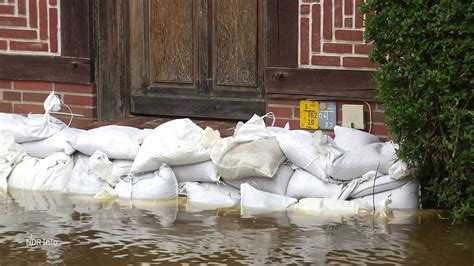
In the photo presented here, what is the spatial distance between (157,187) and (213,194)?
0.39 metres

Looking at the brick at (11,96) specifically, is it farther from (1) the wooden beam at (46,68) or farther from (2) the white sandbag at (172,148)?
(2) the white sandbag at (172,148)

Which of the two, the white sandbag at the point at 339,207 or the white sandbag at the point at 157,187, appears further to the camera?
Answer: the white sandbag at the point at 157,187

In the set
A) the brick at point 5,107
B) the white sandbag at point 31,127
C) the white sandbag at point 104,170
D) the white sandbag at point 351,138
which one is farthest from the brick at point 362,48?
the brick at point 5,107

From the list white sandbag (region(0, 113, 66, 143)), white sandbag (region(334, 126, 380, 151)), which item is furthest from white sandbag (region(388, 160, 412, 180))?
white sandbag (region(0, 113, 66, 143))

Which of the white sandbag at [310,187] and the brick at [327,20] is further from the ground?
the brick at [327,20]

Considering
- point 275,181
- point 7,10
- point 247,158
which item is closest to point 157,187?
point 247,158

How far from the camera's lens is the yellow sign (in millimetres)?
9008

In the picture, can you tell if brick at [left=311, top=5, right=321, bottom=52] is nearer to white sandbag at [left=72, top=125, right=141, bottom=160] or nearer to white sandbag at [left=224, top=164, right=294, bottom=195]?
white sandbag at [left=224, top=164, right=294, bottom=195]

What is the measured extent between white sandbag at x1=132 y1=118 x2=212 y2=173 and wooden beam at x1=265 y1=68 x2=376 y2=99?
2.95ft

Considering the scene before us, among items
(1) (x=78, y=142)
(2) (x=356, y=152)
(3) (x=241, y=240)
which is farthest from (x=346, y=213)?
(1) (x=78, y=142)

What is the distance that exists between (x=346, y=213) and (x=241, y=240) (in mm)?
919

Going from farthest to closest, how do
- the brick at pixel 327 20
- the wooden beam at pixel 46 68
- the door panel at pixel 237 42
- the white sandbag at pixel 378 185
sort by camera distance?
the wooden beam at pixel 46 68 → the door panel at pixel 237 42 → the brick at pixel 327 20 → the white sandbag at pixel 378 185

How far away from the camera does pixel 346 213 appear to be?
7832mm

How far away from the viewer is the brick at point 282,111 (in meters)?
9.11
